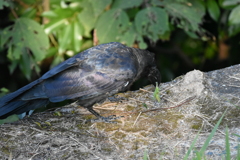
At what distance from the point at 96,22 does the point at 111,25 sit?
0.87 ft

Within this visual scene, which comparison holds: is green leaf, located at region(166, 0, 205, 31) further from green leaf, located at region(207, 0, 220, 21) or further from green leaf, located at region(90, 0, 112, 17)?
green leaf, located at region(90, 0, 112, 17)

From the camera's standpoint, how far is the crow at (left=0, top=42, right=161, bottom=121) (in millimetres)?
3559

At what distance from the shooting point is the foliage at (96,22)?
459cm

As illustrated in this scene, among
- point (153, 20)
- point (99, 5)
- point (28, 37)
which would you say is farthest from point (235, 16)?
point (28, 37)

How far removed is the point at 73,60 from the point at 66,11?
1478 mm

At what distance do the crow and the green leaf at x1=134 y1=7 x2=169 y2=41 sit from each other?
78 cm

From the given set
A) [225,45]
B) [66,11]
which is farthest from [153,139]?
[225,45]

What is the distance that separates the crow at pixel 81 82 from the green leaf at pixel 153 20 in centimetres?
78

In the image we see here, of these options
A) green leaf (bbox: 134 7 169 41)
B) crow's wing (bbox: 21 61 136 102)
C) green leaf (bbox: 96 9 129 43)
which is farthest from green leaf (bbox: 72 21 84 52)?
crow's wing (bbox: 21 61 136 102)

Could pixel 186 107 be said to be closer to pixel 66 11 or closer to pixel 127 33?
pixel 127 33

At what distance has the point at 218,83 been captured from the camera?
3.96 meters

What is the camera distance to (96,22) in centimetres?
482

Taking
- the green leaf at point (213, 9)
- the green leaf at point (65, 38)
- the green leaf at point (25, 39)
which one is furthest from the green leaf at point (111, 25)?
the green leaf at point (213, 9)

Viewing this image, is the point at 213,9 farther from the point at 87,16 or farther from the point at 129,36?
the point at 87,16
